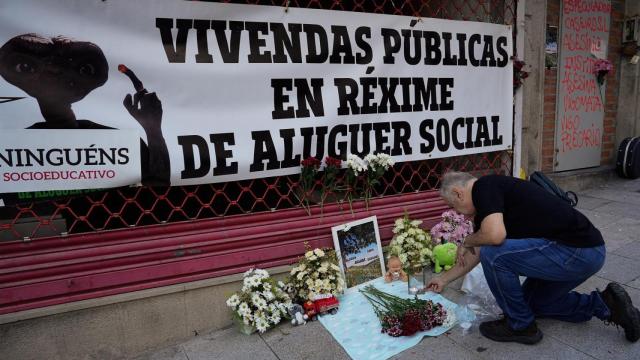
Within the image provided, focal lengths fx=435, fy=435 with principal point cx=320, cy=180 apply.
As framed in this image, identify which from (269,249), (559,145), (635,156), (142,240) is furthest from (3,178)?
(635,156)

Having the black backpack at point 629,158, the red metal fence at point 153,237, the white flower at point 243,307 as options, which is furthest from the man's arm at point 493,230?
the black backpack at point 629,158

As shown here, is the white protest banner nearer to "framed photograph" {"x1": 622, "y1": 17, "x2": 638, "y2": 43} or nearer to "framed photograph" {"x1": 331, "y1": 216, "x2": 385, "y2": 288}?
"framed photograph" {"x1": 331, "y1": 216, "x2": 385, "y2": 288}

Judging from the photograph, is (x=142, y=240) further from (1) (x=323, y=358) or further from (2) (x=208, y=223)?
(1) (x=323, y=358)

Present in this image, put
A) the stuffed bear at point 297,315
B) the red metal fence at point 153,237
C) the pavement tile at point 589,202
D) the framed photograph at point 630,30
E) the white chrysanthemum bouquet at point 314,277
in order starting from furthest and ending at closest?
the framed photograph at point 630,30
the pavement tile at point 589,202
the white chrysanthemum bouquet at point 314,277
the stuffed bear at point 297,315
the red metal fence at point 153,237

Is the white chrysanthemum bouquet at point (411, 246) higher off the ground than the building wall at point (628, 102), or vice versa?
the building wall at point (628, 102)

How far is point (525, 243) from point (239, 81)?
226 cm

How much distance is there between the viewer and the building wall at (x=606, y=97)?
5.97m

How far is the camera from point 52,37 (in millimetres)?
2721

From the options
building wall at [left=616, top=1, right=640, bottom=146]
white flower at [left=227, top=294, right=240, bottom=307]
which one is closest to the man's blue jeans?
white flower at [left=227, top=294, right=240, bottom=307]

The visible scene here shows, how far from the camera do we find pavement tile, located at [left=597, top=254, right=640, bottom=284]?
3.69 m

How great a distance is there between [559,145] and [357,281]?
13.8 feet

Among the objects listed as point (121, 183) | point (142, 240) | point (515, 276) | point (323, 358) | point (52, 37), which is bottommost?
A: point (323, 358)

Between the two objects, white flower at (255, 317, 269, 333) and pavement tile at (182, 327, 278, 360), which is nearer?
pavement tile at (182, 327, 278, 360)

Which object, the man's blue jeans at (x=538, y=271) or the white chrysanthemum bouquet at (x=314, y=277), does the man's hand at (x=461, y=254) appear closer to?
the man's blue jeans at (x=538, y=271)
